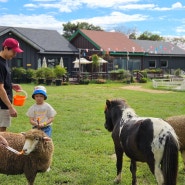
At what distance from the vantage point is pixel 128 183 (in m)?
5.22

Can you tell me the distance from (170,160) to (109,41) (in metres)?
35.4

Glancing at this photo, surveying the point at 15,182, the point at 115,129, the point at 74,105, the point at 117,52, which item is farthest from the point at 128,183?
the point at 117,52

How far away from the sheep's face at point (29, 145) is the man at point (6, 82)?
690 mm

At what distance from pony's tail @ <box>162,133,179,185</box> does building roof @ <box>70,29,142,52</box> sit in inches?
1264

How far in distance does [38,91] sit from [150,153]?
2295 mm

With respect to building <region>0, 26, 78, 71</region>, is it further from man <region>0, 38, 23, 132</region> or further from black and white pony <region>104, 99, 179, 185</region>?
black and white pony <region>104, 99, 179, 185</region>

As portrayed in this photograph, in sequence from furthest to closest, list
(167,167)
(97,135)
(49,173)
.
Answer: (97,135) → (49,173) → (167,167)

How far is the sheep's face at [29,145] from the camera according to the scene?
13.7 ft

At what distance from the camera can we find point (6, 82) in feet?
16.1

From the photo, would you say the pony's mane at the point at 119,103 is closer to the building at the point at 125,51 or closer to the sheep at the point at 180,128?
the sheep at the point at 180,128

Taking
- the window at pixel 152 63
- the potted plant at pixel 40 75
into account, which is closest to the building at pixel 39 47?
the potted plant at pixel 40 75

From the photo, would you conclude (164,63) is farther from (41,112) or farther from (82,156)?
(41,112)

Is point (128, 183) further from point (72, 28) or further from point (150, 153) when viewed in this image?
point (72, 28)

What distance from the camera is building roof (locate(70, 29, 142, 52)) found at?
119ft
